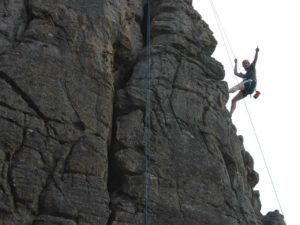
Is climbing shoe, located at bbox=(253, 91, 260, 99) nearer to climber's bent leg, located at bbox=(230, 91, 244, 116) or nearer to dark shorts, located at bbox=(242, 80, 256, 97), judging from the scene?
dark shorts, located at bbox=(242, 80, 256, 97)

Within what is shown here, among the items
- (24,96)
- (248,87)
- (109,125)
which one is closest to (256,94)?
(248,87)

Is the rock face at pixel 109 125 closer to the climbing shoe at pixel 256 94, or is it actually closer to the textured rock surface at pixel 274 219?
the textured rock surface at pixel 274 219

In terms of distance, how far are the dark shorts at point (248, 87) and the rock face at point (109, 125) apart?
3.04 metres

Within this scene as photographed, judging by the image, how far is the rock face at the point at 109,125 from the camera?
16.3m

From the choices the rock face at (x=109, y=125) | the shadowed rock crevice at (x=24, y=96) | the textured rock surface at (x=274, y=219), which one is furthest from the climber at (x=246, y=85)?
the shadowed rock crevice at (x=24, y=96)

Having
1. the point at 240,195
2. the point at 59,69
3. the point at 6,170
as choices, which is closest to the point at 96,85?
the point at 59,69

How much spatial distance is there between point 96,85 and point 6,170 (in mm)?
4754

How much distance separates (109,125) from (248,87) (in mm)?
9944

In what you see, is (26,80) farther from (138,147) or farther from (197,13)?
(197,13)

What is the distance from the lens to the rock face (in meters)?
16.3

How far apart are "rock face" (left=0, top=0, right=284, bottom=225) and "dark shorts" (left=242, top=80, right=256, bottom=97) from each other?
3.04 metres

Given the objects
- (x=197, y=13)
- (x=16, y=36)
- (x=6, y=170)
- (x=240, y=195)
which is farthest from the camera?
(x=197, y=13)

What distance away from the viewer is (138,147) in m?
19.0

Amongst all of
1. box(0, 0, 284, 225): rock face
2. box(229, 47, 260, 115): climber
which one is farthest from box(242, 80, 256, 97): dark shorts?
box(0, 0, 284, 225): rock face
